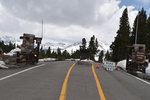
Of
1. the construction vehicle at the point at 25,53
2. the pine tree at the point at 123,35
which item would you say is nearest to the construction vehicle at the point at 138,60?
the construction vehicle at the point at 25,53

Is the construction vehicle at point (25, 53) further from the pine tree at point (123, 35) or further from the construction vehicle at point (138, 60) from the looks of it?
the pine tree at point (123, 35)

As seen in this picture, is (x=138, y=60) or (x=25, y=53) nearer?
Answer: (x=138, y=60)

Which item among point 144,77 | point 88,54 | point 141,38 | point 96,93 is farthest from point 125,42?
point 96,93

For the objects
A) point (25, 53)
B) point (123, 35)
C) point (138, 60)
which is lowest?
point (138, 60)

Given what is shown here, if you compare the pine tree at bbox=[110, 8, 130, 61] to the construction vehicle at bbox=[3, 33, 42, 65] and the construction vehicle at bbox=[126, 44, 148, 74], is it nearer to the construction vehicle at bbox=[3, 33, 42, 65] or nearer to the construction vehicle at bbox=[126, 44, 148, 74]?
the construction vehicle at bbox=[126, 44, 148, 74]

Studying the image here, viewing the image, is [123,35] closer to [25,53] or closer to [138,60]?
[138,60]

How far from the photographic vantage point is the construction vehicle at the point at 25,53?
11391 mm

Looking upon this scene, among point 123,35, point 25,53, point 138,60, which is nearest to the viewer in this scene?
point 138,60

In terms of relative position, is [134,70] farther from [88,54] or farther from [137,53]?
[88,54]

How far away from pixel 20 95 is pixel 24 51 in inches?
335

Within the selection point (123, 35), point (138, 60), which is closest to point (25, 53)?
point (138, 60)

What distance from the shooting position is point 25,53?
1194 centimetres

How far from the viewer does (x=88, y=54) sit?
19797 millimetres

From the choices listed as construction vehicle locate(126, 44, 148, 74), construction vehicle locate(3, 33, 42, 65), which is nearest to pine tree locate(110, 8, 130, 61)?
construction vehicle locate(126, 44, 148, 74)
